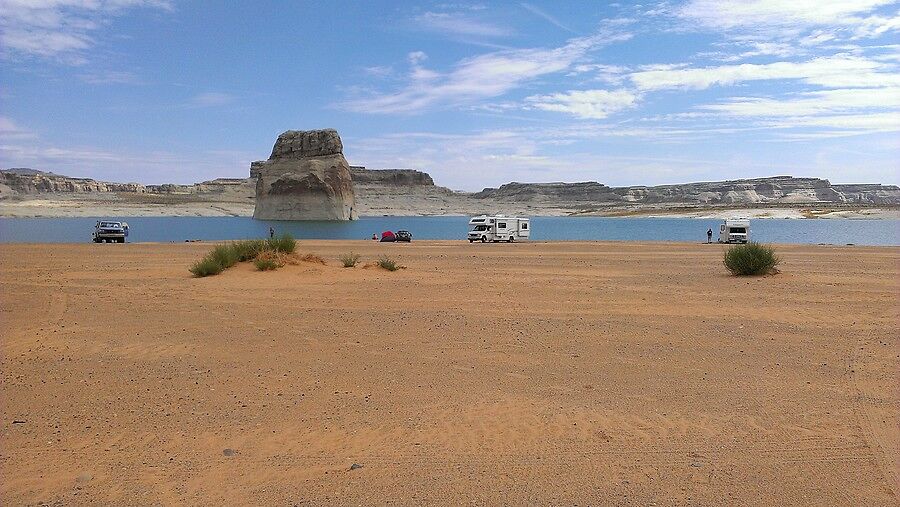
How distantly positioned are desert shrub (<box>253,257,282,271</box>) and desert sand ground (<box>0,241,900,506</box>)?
193 inches

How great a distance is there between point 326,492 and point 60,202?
547ft

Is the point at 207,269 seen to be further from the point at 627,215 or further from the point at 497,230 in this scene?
the point at 627,215

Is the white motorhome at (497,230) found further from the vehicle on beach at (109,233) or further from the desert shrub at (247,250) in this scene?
the desert shrub at (247,250)

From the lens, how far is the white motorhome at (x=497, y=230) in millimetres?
48688

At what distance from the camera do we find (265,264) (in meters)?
19.0

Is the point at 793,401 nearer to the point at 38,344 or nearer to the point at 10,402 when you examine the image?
the point at 10,402

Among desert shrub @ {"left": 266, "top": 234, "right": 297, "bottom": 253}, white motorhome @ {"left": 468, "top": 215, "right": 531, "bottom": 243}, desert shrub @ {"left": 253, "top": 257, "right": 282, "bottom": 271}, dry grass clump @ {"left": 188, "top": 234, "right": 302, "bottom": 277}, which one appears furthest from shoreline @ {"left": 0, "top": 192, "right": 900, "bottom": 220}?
desert shrub @ {"left": 253, "top": 257, "right": 282, "bottom": 271}

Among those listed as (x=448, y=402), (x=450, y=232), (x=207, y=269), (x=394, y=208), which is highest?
(x=207, y=269)

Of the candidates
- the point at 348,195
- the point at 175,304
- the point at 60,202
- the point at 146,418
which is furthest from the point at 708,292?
the point at 60,202

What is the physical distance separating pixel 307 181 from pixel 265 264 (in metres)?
84.7

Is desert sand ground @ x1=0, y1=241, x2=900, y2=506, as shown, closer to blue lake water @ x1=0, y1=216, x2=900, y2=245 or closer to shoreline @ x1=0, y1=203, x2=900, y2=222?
blue lake water @ x1=0, y1=216, x2=900, y2=245

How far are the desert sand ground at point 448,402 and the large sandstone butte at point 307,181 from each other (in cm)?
8931

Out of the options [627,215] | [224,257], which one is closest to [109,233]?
[224,257]

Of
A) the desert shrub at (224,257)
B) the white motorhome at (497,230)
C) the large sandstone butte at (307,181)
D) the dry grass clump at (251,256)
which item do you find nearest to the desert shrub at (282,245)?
the dry grass clump at (251,256)
